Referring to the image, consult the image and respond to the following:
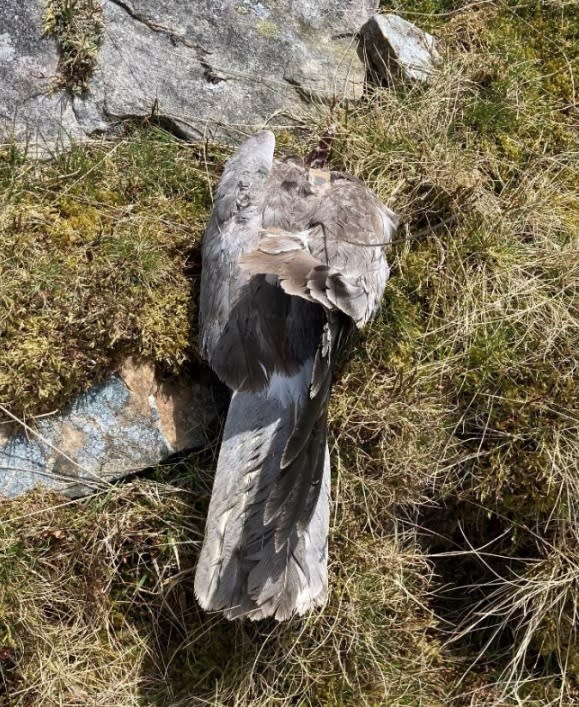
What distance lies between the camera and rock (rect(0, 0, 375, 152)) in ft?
13.3

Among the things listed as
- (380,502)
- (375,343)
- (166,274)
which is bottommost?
(380,502)

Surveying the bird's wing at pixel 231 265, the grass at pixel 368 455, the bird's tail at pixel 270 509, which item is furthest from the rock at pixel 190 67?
the bird's tail at pixel 270 509

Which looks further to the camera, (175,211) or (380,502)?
(175,211)

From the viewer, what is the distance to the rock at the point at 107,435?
3.42m

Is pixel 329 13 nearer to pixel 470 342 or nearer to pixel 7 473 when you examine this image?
pixel 470 342

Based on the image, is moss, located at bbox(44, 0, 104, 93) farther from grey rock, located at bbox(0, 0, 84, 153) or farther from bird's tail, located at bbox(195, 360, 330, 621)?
bird's tail, located at bbox(195, 360, 330, 621)

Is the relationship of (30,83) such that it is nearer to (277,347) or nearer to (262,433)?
(277,347)

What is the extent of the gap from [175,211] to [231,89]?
0.81 m

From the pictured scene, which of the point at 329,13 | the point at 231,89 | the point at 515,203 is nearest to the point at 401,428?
the point at 515,203

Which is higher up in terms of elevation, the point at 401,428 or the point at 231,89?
the point at 231,89

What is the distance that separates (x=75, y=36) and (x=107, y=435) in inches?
76.9

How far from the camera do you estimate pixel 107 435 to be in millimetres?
3496

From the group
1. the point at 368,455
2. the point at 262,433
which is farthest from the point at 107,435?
the point at 368,455

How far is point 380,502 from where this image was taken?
12.0 ft
